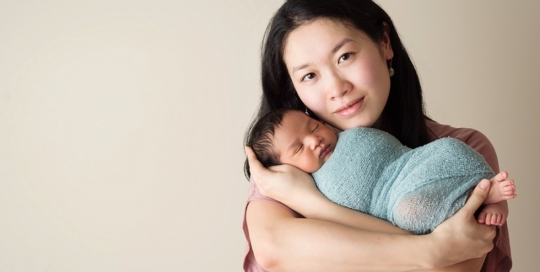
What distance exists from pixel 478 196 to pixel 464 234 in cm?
9

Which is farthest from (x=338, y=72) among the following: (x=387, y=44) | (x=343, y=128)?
(x=387, y=44)

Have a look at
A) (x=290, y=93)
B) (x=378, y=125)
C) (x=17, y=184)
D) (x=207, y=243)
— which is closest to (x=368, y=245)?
(x=378, y=125)

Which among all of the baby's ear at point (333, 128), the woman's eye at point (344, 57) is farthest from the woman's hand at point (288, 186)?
the woman's eye at point (344, 57)

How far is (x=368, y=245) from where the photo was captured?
3.99 feet

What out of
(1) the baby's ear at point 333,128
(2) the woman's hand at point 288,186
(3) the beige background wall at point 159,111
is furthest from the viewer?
(3) the beige background wall at point 159,111

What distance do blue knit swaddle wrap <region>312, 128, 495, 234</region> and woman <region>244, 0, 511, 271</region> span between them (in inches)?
1.1

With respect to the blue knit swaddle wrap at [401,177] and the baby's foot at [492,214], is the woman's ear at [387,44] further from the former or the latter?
the baby's foot at [492,214]

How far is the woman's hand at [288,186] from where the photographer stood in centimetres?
134

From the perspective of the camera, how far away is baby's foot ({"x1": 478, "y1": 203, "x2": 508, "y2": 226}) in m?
1.17

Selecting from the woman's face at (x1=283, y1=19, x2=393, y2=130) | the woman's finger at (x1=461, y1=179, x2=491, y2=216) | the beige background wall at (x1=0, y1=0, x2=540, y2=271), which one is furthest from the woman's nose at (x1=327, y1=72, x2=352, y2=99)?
the beige background wall at (x1=0, y1=0, x2=540, y2=271)

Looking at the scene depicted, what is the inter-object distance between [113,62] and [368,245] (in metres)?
1.27

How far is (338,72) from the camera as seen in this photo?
4.75ft

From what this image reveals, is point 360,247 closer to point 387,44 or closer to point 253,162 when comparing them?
point 253,162

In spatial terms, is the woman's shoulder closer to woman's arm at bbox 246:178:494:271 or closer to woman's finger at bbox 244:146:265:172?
woman's arm at bbox 246:178:494:271
